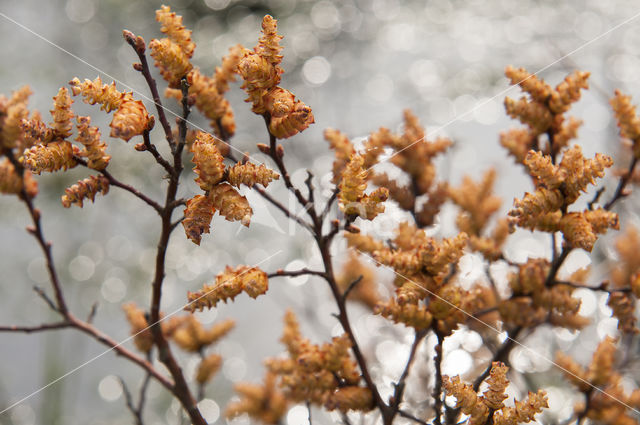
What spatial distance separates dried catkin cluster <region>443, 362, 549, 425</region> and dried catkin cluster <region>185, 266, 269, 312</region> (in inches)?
3.9

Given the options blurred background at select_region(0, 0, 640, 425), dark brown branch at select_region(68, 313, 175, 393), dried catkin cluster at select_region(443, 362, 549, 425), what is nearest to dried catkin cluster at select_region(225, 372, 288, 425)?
blurred background at select_region(0, 0, 640, 425)

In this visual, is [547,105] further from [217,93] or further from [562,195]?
[217,93]

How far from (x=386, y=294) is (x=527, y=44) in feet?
1.85

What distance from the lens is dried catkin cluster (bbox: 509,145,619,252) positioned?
0.30 m

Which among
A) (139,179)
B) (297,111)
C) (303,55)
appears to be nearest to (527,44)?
(303,55)

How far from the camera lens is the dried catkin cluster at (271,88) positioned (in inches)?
11.0

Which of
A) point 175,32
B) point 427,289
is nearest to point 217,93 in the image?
point 175,32

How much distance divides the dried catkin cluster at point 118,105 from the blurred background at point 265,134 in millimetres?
263

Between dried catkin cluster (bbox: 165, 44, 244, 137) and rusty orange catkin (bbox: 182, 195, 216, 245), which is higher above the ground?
dried catkin cluster (bbox: 165, 44, 244, 137)

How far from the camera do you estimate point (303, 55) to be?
0.96 m

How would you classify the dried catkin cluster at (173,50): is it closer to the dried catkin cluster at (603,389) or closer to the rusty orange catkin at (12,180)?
the rusty orange catkin at (12,180)

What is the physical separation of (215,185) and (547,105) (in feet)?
0.69

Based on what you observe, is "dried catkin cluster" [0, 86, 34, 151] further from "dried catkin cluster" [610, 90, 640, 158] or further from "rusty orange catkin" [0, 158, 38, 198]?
"dried catkin cluster" [610, 90, 640, 158]

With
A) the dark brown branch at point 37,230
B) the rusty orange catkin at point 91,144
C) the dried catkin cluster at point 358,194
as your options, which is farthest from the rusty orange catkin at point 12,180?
the dried catkin cluster at point 358,194
